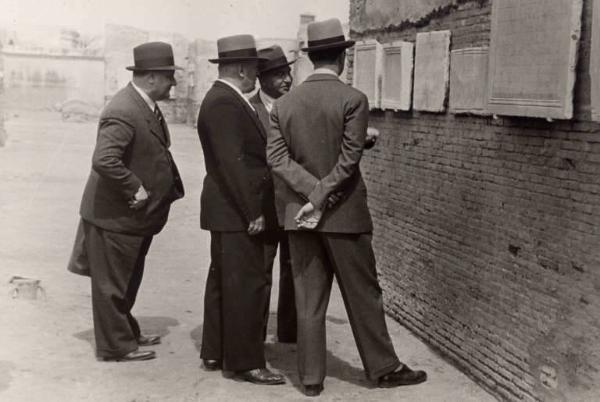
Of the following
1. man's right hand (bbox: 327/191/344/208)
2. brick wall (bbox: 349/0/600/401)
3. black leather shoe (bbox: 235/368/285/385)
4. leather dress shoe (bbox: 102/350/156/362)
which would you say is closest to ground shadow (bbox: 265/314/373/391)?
black leather shoe (bbox: 235/368/285/385)

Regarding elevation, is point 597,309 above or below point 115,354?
above

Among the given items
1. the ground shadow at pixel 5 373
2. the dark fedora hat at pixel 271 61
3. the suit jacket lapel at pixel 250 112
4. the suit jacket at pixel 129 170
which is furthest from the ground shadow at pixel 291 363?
the dark fedora hat at pixel 271 61

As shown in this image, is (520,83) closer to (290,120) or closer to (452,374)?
(290,120)

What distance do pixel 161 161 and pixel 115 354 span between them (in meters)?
1.29

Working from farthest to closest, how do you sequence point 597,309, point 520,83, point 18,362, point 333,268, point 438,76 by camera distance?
point 438,76 → point 18,362 → point 333,268 → point 520,83 → point 597,309

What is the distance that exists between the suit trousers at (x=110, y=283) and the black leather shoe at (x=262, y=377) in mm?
856

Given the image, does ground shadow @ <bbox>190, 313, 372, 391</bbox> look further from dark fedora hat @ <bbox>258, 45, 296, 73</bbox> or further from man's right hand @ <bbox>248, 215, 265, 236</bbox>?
dark fedora hat @ <bbox>258, 45, 296, 73</bbox>

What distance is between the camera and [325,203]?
4844mm

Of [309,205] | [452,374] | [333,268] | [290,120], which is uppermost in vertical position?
[290,120]

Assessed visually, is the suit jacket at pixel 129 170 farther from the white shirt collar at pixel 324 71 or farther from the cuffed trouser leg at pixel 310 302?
the white shirt collar at pixel 324 71

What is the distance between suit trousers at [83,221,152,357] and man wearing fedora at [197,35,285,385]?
0.60 m

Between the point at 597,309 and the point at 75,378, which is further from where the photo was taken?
the point at 75,378

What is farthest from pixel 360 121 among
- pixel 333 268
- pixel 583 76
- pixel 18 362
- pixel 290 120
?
pixel 18 362

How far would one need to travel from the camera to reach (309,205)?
4.84 m
